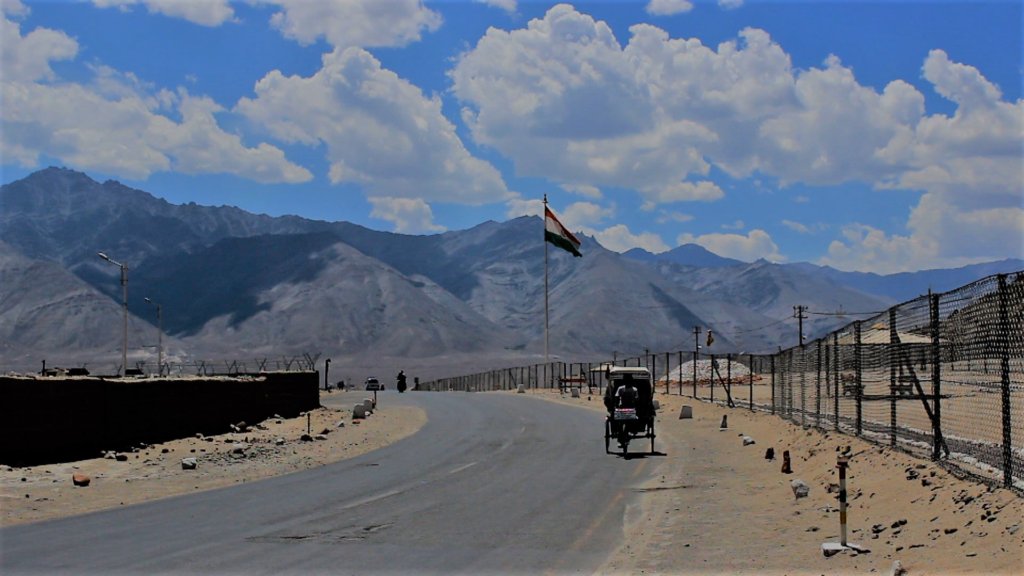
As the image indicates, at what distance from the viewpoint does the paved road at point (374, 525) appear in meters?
12.5

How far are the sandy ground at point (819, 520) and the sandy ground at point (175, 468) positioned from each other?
900 cm

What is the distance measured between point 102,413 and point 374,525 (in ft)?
38.5

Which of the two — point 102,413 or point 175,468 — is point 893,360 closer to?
point 175,468

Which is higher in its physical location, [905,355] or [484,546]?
[905,355]

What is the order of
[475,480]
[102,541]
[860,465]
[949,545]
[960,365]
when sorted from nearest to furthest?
[949,545] < [102,541] < [960,365] < [860,465] < [475,480]

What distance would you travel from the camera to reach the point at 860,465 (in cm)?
1880

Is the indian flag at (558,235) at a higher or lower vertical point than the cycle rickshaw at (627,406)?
higher

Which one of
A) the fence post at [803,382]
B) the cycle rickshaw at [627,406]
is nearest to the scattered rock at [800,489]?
the cycle rickshaw at [627,406]

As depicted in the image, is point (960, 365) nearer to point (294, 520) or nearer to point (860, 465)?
point (860, 465)

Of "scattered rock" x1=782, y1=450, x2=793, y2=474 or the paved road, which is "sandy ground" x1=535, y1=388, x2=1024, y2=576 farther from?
the paved road

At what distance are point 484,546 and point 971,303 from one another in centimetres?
728

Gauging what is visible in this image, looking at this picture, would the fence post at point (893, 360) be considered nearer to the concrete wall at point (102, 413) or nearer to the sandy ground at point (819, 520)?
the sandy ground at point (819, 520)

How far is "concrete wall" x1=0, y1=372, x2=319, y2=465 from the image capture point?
21688 mm

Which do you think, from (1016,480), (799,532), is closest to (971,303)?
(1016,480)
